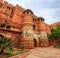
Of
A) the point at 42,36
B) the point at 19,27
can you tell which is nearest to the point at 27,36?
the point at 19,27

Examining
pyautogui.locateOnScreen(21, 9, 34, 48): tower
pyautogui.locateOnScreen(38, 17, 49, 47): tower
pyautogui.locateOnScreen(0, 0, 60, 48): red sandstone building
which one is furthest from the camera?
pyautogui.locateOnScreen(38, 17, 49, 47): tower

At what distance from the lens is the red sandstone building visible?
3104 centimetres

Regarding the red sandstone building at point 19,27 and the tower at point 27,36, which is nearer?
the red sandstone building at point 19,27

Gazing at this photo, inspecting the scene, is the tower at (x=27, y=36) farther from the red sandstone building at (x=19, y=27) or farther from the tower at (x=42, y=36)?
the tower at (x=42, y=36)

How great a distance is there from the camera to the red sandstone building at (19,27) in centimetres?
3104

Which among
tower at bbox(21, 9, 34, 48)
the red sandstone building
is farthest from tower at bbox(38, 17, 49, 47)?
tower at bbox(21, 9, 34, 48)

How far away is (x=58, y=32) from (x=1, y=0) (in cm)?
1766

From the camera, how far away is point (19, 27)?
3534 cm

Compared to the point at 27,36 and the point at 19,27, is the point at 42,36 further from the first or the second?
the point at 27,36

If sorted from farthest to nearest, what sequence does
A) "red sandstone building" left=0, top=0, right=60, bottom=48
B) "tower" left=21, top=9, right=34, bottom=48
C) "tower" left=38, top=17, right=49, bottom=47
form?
"tower" left=38, top=17, right=49, bottom=47
"tower" left=21, top=9, right=34, bottom=48
"red sandstone building" left=0, top=0, right=60, bottom=48

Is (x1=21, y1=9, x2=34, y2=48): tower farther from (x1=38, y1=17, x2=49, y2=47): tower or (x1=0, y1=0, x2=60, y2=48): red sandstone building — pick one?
(x1=38, y1=17, x2=49, y2=47): tower

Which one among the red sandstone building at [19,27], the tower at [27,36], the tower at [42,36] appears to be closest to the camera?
the red sandstone building at [19,27]

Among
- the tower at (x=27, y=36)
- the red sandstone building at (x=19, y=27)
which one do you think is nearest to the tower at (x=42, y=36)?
the red sandstone building at (x=19, y=27)

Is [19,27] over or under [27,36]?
over
